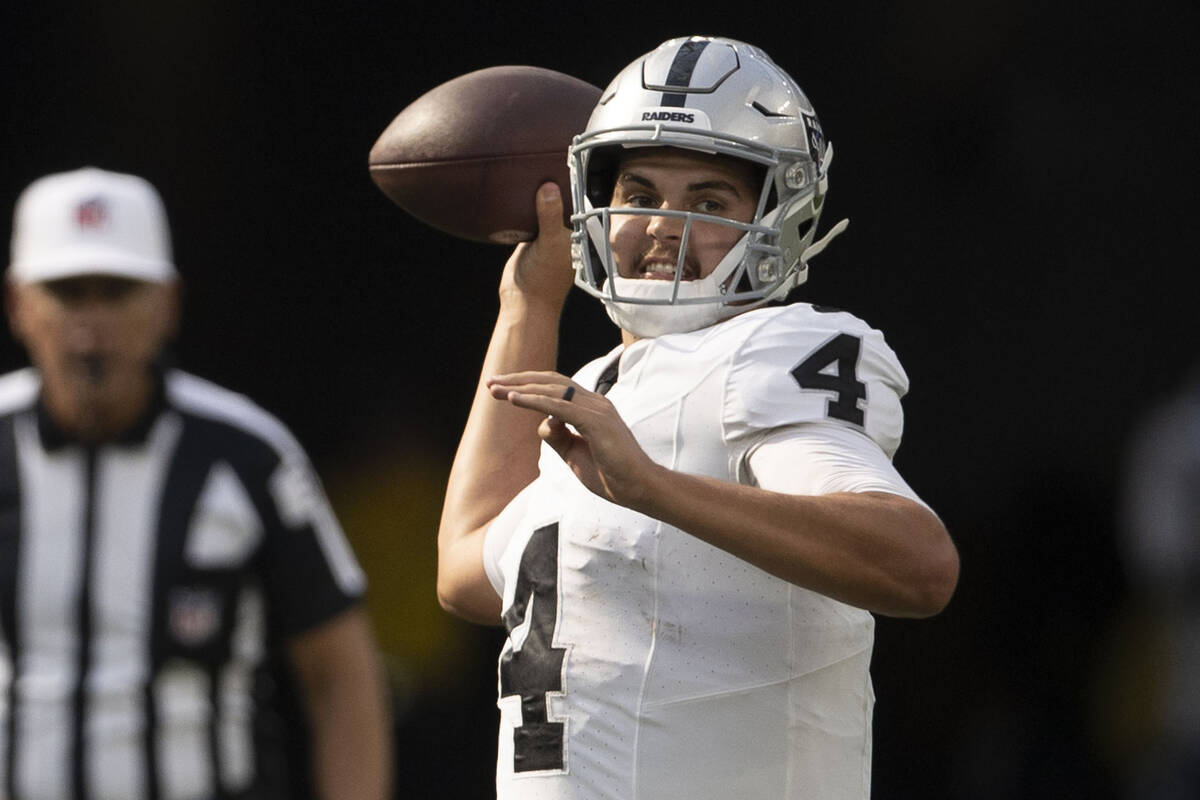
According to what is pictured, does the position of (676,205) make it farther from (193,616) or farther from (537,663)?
(193,616)

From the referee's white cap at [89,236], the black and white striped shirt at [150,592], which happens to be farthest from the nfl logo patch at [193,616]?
the referee's white cap at [89,236]

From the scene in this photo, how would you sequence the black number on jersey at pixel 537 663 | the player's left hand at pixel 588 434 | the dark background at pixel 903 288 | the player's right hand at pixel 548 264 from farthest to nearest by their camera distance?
the dark background at pixel 903 288 < the player's right hand at pixel 548 264 < the black number on jersey at pixel 537 663 < the player's left hand at pixel 588 434

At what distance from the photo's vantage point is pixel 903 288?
19.4ft

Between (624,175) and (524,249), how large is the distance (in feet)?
1.12

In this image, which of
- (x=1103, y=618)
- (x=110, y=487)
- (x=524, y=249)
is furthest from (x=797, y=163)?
(x=1103, y=618)

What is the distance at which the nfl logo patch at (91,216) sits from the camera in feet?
7.75

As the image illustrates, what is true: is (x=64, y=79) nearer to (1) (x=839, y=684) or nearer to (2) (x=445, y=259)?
(2) (x=445, y=259)

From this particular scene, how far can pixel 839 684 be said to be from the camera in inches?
100

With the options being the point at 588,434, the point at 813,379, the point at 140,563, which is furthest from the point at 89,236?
the point at 813,379

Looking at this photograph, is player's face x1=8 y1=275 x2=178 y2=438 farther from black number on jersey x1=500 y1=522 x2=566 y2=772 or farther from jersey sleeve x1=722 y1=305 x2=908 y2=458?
jersey sleeve x1=722 y1=305 x2=908 y2=458

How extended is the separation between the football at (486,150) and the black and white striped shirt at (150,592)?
0.72 meters

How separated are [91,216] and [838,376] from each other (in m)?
0.90

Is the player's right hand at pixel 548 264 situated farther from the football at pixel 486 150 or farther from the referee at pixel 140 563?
the referee at pixel 140 563

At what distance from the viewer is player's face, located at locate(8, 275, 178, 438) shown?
92.5 inches
